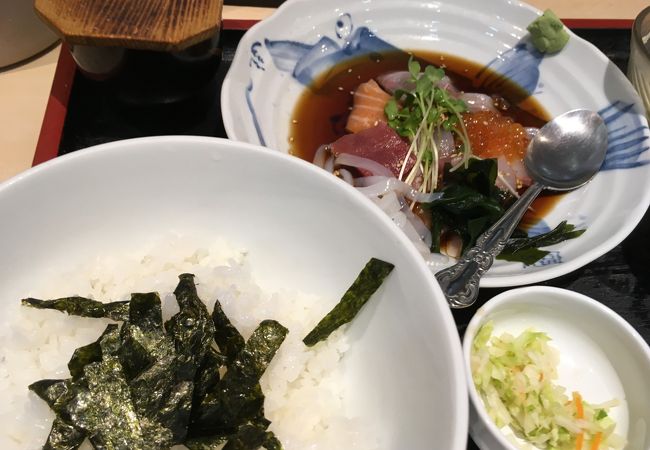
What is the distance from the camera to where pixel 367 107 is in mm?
2648

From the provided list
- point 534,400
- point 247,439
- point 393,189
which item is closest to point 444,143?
point 393,189

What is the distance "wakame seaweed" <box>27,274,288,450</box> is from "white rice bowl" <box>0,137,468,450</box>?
2.8 inches

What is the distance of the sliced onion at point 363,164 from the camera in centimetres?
242

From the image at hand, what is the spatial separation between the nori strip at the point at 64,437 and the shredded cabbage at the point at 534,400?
41.9 inches

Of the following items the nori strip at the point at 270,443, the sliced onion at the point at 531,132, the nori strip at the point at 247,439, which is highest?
the nori strip at the point at 247,439

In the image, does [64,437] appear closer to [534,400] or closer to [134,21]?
[534,400]

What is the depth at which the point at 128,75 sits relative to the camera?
2.08 meters

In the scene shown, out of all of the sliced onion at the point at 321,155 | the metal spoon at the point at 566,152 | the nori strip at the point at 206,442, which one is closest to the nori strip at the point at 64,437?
the nori strip at the point at 206,442

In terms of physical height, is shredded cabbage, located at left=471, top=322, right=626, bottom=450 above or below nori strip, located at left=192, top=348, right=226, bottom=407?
below

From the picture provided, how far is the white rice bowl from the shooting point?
1.23 meters

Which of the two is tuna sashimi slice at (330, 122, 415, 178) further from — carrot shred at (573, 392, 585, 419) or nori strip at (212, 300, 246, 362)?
nori strip at (212, 300, 246, 362)

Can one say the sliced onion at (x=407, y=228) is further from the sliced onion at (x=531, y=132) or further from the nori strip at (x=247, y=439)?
the nori strip at (x=247, y=439)

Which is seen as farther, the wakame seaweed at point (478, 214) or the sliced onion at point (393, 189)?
the sliced onion at point (393, 189)

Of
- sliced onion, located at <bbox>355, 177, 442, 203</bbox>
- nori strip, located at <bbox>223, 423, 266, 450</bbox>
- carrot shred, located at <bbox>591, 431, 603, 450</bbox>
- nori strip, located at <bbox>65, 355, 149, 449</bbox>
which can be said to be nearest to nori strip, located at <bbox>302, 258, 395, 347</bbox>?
nori strip, located at <bbox>223, 423, 266, 450</bbox>
